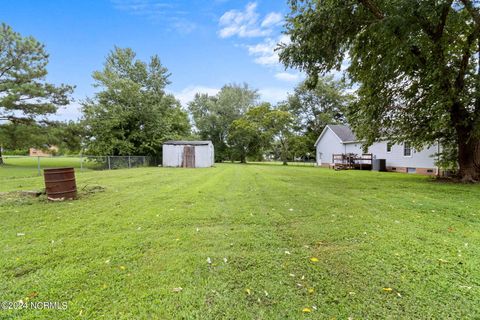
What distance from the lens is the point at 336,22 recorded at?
7.95 m

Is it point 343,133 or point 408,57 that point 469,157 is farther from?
point 343,133

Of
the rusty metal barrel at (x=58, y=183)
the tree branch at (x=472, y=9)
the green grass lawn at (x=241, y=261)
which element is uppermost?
the tree branch at (x=472, y=9)

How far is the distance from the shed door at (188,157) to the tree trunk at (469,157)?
675 inches

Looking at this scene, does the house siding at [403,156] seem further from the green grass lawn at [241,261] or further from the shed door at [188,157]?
the shed door at [188,157]

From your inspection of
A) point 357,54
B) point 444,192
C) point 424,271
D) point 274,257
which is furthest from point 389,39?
point 274,257

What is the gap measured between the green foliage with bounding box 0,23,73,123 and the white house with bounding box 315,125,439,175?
23.2m

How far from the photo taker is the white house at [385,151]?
14156 millimetres

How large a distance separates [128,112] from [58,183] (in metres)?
15.9

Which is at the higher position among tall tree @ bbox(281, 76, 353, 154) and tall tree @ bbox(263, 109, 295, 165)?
tall tree @ bbox(281, 76, 353, 154)

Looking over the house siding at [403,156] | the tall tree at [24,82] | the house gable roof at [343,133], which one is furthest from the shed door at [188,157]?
the house siding at [403,156]

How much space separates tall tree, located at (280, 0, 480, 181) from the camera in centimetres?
772

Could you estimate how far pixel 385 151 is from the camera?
17484 millimetres

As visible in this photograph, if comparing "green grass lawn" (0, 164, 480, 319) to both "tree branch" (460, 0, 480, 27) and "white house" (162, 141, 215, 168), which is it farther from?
"white house" (162, 141, 215, 168)

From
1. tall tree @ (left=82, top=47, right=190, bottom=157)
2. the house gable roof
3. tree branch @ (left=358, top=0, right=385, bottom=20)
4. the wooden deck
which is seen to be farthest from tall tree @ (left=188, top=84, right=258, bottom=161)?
tree branch @ (left=358, top=0, right=385, bottom=20)
